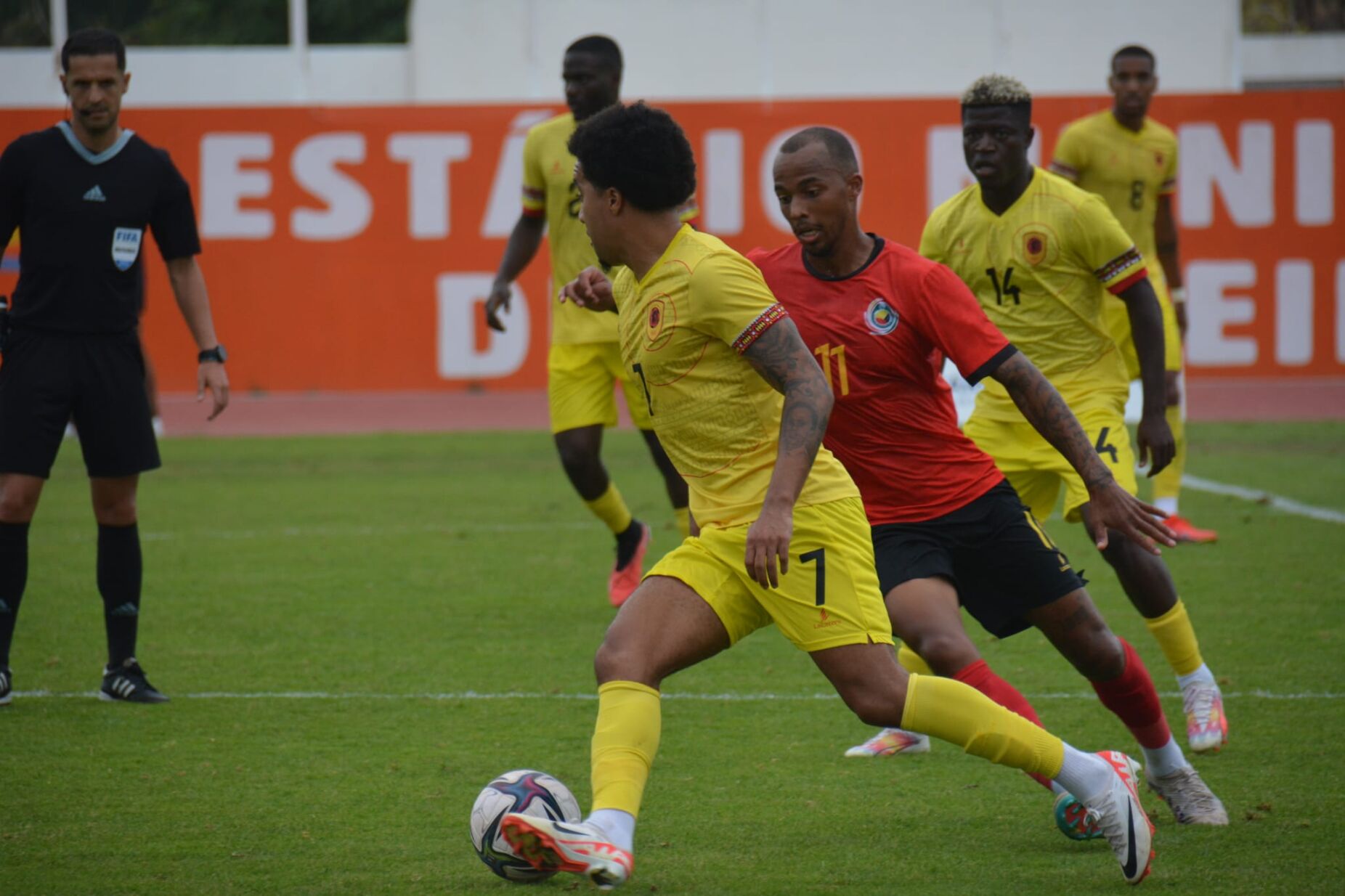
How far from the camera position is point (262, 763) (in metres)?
5.52

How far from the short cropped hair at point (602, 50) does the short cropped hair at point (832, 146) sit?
361 cm

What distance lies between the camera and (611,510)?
332 inches

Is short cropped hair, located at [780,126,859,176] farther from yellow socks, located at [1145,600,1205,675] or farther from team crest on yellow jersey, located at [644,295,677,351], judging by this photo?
yellow socks, located at [1145,600,1205,675]

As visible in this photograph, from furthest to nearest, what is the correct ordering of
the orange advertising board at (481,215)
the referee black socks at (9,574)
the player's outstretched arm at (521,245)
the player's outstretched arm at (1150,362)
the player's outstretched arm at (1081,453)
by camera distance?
1. the orange advertising board at (481,215)
2. the player's outstretched arm at (521,245)
3. the referee black socks at (9,574)
4. the player's outstretched arm at (1150,362)
5. the player's outstretched arm at (1081,453)

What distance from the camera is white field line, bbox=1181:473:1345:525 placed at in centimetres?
1068

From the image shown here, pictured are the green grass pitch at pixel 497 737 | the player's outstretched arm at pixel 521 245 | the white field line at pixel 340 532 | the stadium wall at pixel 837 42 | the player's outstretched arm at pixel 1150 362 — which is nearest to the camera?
the green grass pitch at pixel 497 737

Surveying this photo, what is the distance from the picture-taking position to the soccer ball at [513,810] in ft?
13.7

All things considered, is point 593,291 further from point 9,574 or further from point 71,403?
point 9,574

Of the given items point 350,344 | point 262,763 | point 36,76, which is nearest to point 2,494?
point 262,763

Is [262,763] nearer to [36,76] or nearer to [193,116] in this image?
[193,116]

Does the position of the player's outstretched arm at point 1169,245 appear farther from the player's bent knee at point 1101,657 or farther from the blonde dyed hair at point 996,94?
the player's bent knee at point 1101,657

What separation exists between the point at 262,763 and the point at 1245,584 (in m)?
5.15

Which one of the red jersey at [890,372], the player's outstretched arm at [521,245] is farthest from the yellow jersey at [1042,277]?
the player's outstretched arm at [521,245]

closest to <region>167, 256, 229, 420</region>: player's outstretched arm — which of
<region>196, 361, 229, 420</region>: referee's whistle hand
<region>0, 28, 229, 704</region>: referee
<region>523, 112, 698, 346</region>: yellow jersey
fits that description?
<region>196, 361, 229, 420</region>: referee's whistle hand
